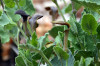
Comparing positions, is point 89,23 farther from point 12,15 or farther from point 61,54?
point 12,15

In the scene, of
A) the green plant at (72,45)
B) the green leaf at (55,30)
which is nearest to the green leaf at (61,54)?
the green plant at (72,45)

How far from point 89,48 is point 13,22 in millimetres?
196

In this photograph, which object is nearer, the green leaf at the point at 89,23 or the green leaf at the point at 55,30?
the green leaf at the point at 89,23

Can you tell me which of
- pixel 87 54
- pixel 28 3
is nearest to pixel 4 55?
pixel 28 3

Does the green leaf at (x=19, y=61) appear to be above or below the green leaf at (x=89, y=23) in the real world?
below

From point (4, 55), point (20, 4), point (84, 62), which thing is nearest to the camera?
point (84, 62)

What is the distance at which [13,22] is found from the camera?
1.73 feet

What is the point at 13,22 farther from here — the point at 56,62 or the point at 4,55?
the point at 4,55

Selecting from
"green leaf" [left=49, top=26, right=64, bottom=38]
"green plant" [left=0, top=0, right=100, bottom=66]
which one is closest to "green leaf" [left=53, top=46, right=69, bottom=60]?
"green plant" [left=0, top=0, right=100, bottom=66]

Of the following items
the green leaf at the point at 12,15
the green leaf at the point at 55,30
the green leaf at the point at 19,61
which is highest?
the green leaf at the point at 12,15

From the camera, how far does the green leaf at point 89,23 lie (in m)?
0.37

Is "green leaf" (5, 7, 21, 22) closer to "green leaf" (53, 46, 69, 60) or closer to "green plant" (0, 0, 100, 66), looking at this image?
"green plant" (0, 0, 100, 66)

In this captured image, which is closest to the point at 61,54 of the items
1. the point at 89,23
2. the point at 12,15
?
the point at 89,23

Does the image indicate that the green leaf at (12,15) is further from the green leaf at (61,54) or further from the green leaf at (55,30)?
the green leaf at (61,54)
